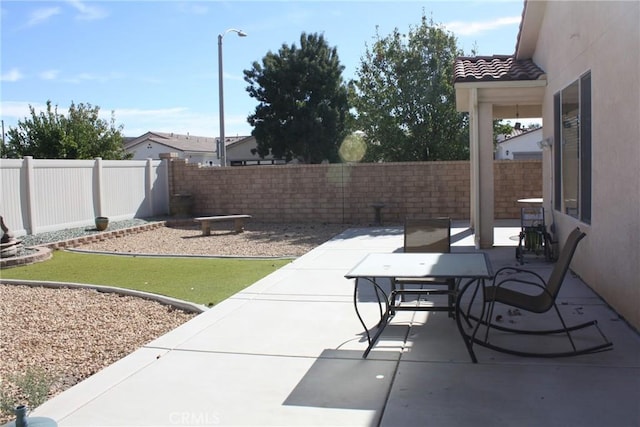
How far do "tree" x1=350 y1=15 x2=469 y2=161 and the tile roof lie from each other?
7.78 metres

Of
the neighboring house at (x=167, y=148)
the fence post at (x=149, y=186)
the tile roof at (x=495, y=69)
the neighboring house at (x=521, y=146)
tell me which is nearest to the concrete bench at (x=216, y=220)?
the fence post at (x=149, y=186)

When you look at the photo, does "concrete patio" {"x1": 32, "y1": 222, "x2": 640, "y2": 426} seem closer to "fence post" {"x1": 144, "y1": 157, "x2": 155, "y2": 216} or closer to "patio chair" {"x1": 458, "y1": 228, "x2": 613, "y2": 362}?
"patio chair" {"x1": 458, "y1": 228, "x2": 613, "y2": 362}

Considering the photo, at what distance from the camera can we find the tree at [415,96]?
840 inches

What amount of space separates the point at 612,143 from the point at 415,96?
1493 centimetres

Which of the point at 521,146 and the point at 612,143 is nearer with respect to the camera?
the point at 612,143

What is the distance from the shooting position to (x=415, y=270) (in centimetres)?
583

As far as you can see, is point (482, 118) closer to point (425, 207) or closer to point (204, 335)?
point (425, 207)

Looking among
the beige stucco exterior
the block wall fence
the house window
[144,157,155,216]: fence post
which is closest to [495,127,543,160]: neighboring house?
the block wall fence

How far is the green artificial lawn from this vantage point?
895cm

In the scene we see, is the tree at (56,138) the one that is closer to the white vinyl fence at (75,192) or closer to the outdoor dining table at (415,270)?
the white vinyl fence at (75,192)

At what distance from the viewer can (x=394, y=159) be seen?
22.8 metres

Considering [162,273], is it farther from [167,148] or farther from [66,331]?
[167,148]

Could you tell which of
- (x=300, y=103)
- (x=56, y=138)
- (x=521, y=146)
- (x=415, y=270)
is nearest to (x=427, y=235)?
(x=415, y=270)

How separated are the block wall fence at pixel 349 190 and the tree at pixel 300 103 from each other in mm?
14994
